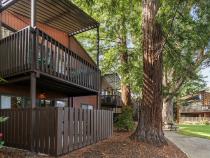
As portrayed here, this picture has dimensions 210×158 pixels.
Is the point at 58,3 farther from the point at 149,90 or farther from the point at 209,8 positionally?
the point at 209,8

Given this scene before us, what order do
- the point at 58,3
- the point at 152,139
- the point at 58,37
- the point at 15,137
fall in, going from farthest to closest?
the point at 58,37
the point at 58,3
the point at 152,139
the point at 15,137

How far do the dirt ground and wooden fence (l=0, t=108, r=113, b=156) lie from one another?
0.99 ft

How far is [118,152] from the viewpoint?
11.6 metres

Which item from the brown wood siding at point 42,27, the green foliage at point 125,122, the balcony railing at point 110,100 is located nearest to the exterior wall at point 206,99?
the balcony railing at point 110,100

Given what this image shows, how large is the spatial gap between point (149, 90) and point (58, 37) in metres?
7.06

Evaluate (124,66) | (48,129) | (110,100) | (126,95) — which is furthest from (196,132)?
(48,129)

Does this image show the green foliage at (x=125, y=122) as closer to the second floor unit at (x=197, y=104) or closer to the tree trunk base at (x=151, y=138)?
the tree trunk base at (x=151, y=138)

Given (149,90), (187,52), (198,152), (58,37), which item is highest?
(58,37)

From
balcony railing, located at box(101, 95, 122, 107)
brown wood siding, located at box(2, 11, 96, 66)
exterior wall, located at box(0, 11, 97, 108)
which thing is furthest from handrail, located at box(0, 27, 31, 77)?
balcony railing, located at box(101, 95, 122, 107)

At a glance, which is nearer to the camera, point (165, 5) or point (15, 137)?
point (15, 137)

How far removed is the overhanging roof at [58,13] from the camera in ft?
49.0

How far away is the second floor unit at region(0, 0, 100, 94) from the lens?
11633mm

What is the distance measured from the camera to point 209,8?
13.7 m

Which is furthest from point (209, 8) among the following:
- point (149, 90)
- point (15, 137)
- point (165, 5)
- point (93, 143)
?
point (15, 137)
